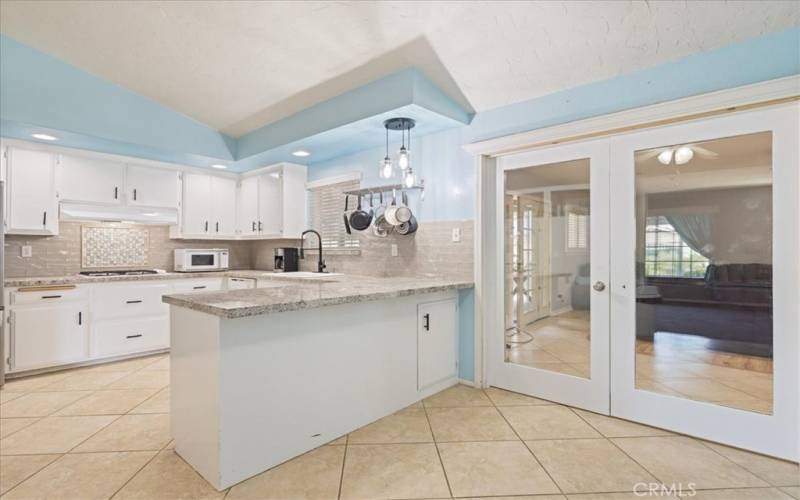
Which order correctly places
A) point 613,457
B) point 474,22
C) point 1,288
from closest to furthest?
point 613,457
point 474,22
point 1,288

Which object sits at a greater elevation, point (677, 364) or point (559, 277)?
point (559, 277)

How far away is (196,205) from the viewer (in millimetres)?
4578

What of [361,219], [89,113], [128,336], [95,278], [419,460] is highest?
[89,113]

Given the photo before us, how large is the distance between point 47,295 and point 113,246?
1056 mm

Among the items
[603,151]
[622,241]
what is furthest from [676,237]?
[603,151]

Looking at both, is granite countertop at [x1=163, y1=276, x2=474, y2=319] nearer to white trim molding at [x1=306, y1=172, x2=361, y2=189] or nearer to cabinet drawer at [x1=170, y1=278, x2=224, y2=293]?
white trim molding at [x1=306, y1=172, x2=361, y2=189]

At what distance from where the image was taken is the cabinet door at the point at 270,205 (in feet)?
14.6

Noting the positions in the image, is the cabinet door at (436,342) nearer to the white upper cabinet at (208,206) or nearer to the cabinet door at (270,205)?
the cabinet door at (270,205)

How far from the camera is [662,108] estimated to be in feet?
7.31

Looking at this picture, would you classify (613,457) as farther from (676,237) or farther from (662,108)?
(662,108)

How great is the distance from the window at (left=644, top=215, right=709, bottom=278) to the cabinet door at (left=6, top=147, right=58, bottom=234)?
4942mm

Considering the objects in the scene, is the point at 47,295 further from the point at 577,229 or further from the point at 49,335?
the point at 577,229

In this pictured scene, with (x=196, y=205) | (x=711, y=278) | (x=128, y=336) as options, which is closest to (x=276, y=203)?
(x=196, y=205)

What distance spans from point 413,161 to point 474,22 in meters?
1.35
